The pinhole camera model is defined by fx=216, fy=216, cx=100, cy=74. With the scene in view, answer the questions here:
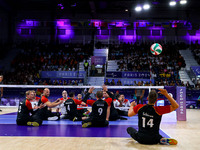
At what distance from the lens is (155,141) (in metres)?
4.79

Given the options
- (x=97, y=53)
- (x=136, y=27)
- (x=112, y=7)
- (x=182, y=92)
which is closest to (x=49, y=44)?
(x=97, y=53)

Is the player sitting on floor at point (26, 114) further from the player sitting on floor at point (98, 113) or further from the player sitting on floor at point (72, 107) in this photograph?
the player sitting on floor at point (98, 113)

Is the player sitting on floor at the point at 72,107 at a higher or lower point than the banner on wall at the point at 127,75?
lower

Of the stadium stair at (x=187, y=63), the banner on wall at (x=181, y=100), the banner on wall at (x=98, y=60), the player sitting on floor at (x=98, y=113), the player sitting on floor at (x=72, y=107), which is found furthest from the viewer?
the banner on wall at (x=98, y=60)

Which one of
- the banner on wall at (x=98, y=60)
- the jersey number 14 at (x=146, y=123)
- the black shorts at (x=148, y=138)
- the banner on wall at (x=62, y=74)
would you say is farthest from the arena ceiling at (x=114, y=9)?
the black shorts at (x=148, y=138)

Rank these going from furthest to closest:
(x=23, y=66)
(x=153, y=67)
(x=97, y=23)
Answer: (x=97, y=23), (x=23, y=66), (x=153, y=67)

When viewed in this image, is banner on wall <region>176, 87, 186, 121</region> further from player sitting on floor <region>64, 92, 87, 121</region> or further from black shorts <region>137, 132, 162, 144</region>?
black shorts <region>137, 132, 162, 144</region>

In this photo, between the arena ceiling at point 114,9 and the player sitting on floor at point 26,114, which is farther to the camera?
the arena ceiling at point 114,9

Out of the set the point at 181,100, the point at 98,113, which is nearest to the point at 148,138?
the point at 98,113

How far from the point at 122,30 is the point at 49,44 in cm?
1171

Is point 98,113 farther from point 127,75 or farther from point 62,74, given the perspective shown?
point 62,74

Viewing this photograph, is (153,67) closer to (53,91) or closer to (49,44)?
(53,91)

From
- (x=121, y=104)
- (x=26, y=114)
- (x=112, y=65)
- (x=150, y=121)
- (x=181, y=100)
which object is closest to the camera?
(x=150, y=121)

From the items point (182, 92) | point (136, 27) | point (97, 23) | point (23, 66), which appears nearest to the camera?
point (182, 92)
